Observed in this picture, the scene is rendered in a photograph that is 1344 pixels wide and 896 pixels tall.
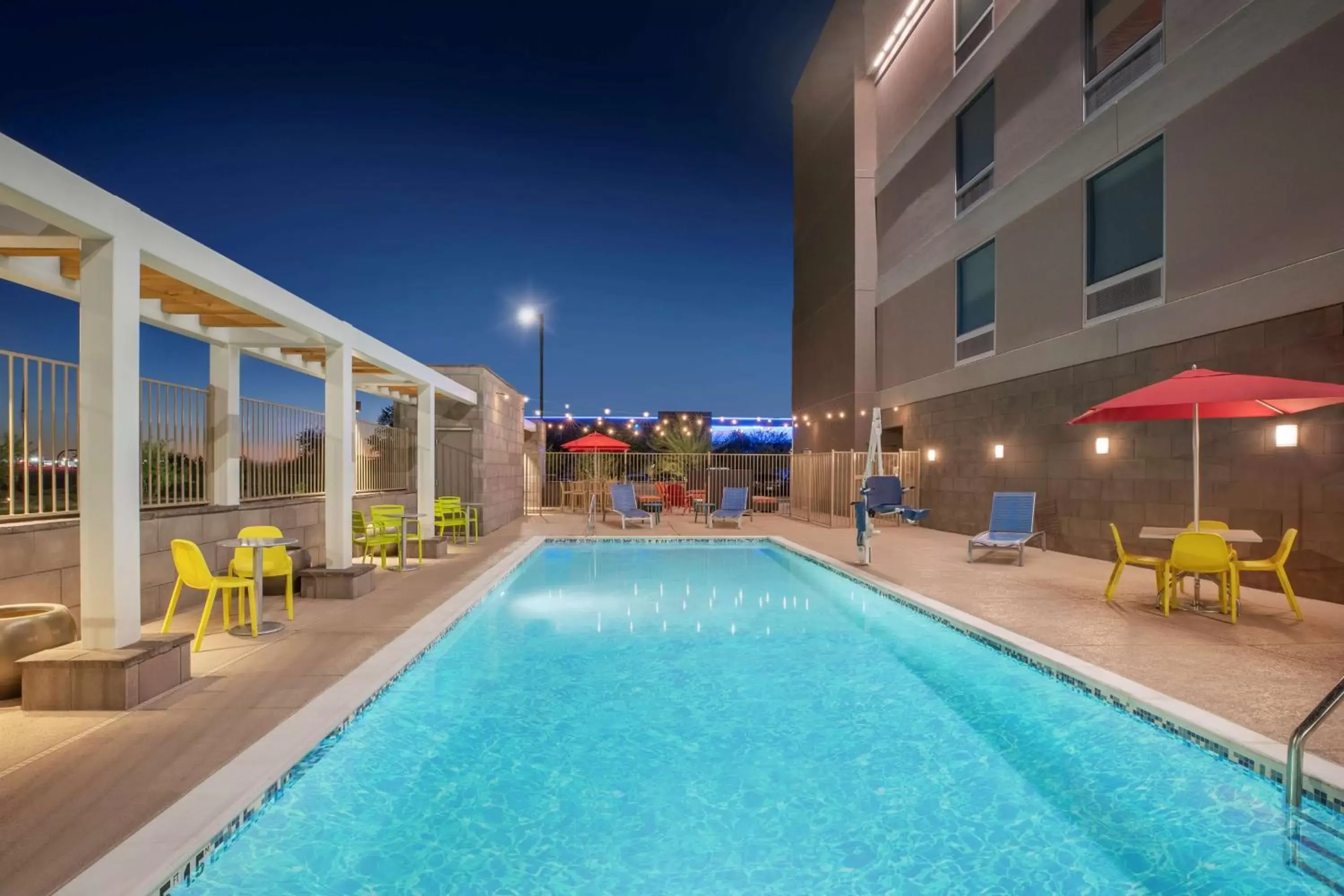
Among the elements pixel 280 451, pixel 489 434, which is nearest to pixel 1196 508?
pixel 280 451

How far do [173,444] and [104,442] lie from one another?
3098 millimetres

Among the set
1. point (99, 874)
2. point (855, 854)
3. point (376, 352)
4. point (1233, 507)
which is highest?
point (376, 352)

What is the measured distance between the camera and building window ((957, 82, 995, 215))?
1261 centimetres

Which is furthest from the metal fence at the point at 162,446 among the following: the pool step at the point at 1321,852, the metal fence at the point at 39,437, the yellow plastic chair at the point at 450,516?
the pool step at the point at 1321,852

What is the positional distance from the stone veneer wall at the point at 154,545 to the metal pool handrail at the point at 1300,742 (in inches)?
231

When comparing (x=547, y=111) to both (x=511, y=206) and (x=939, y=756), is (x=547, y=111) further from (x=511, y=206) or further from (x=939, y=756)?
(x=939, y=756)

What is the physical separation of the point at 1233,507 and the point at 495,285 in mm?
56521

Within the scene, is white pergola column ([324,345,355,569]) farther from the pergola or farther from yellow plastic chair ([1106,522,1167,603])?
yellow plastic chair ([1106,522,1167,603])

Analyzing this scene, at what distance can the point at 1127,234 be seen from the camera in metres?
9.09

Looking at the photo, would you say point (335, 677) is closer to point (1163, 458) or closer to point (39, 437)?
point (39, 437)

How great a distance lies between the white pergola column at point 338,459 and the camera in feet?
22.1

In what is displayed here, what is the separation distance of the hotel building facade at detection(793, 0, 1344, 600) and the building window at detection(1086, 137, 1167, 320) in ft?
0.11

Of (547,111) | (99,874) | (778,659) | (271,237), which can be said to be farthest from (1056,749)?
(271,237)

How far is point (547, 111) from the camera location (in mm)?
33594
